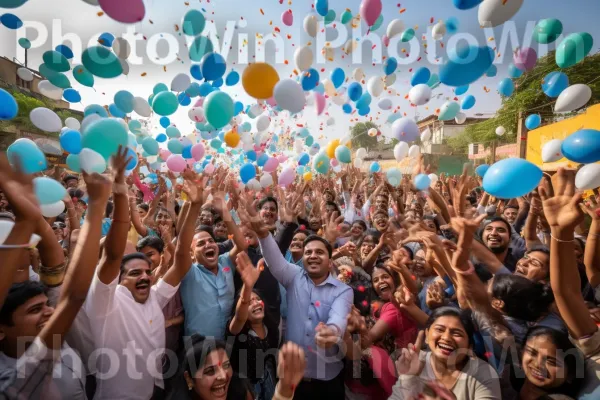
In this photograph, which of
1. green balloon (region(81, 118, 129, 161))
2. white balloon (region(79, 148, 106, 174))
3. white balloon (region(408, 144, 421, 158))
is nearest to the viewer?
white balloon (region(79, 148, 106, 174))

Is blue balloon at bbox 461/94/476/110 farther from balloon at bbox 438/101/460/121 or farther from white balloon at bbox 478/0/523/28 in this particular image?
white balloon at bbox 478/0/523/28

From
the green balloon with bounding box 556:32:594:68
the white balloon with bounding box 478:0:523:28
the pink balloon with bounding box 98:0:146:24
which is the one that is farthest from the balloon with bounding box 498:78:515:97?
the pink balloon with bounding box 98:0:146:24

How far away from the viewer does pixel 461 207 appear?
2.64m

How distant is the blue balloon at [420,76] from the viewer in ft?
17.0

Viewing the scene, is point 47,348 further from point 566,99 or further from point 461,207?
point 566,99

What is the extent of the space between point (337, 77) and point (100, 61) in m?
3.28

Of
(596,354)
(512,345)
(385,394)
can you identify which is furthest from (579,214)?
(385,394)

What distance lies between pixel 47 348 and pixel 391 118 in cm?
580

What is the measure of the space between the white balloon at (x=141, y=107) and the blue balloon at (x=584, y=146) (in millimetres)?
4589

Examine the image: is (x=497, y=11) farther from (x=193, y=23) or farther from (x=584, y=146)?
(x=193, y=23)

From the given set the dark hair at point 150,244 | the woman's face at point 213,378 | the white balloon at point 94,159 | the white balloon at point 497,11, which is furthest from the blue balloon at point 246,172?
the woman's face at point 213,378

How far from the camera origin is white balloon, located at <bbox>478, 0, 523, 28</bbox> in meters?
3.31

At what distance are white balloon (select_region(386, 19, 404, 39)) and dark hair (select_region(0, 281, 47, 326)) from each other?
16.6 feet

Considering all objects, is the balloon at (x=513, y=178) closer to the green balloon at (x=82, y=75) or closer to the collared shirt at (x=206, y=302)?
the collared shirt at (x=206, y=302)
